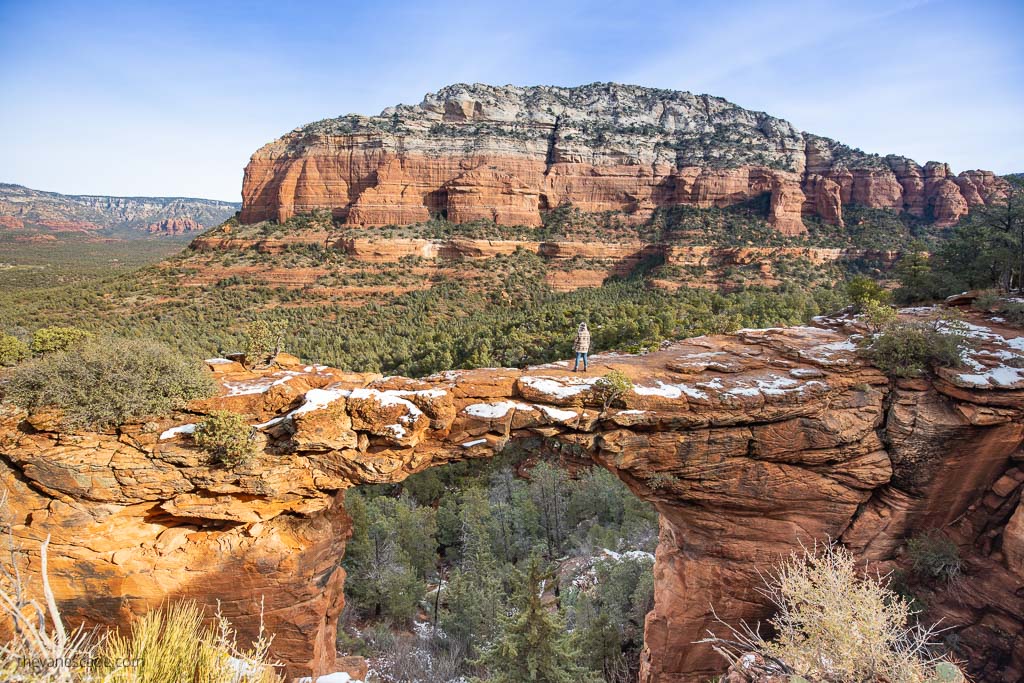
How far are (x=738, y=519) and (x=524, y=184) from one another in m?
60.2

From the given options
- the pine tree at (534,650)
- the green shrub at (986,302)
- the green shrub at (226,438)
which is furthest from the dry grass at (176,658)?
the green shrub at (986,302)

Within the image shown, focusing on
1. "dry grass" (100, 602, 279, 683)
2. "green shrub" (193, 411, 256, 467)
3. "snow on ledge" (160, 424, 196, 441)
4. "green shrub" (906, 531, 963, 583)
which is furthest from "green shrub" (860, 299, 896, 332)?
"snow on ledge" (160, 424, 196, 441)

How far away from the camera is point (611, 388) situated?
9312 millimetres

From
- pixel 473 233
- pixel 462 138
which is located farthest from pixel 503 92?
pixel 473 233

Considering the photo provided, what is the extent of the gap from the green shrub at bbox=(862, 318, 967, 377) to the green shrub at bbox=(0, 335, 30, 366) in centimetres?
1867

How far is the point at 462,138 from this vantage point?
2611 inches

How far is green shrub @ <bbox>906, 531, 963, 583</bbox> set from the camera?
9055 millimetres

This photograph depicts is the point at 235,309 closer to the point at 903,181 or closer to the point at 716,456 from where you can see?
the point at 716,456

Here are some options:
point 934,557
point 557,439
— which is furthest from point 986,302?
point 557,439

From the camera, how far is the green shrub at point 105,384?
8.15m

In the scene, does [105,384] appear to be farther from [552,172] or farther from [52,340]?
[552,172]

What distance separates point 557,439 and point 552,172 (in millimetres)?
63793

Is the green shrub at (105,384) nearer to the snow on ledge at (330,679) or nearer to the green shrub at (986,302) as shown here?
the snow on ledge at (330,679)

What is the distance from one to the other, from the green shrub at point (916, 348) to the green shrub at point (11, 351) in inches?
735
